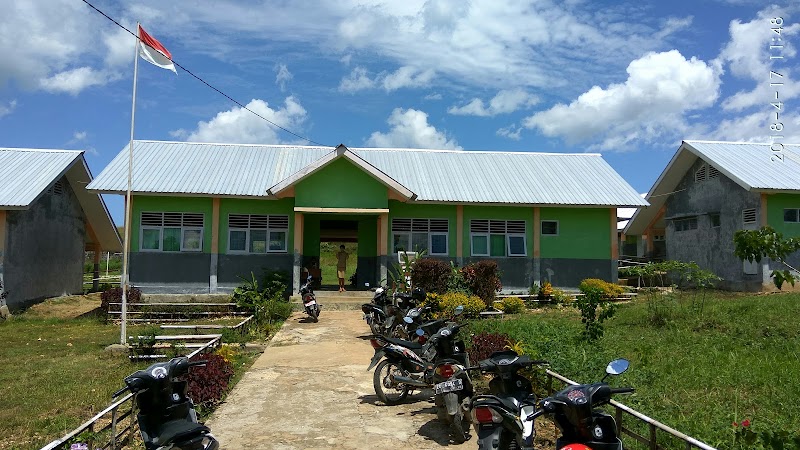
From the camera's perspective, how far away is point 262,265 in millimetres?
18484

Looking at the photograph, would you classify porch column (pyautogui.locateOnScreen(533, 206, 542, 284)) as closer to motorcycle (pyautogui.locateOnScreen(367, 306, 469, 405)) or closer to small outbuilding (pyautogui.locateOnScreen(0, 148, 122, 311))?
motorcycle (pyautogui.locateOnScreen(367, 306, 469, 405))

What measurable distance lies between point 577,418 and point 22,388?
26.6 ft

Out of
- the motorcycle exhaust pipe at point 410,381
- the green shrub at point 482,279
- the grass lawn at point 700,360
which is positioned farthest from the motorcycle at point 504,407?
the green shrub at point 482,279

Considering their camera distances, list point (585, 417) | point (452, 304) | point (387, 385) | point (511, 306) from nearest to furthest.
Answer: point (585, 417) → point (387, 385) → point (452, 304) → point (511, 306)

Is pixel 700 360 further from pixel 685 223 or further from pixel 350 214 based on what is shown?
pixel 685 223

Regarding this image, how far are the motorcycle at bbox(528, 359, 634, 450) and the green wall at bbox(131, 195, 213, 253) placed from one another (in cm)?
1635

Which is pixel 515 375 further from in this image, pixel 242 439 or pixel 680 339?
pixel 680 339

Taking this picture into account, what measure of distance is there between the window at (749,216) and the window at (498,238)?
755 cm

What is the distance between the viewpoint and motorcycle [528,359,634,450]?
3.54m

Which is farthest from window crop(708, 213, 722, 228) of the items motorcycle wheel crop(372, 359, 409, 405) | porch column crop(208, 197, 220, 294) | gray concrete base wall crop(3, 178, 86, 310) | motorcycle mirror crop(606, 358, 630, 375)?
gray concrete base wall crop(3, 178, 86, 310)

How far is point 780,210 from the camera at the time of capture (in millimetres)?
19000

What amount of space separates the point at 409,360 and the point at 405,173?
1440 cm

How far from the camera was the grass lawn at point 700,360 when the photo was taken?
566 cm

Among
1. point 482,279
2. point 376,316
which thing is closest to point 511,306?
point 482,279
